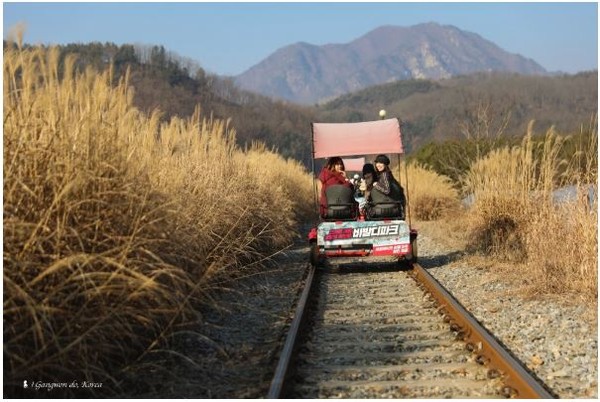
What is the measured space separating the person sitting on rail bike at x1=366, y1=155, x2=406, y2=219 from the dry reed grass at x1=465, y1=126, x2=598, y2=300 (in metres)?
2.02

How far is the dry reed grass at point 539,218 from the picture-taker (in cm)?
889

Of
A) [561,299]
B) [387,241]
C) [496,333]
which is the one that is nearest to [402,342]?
[496,333]

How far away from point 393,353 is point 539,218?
5.71 m

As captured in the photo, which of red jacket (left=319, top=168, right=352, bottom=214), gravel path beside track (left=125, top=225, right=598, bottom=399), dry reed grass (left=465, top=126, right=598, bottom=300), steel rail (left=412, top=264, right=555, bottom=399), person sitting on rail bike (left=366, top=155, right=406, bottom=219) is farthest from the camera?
red jacket (left=319, top=168, right=352, bottom=214)

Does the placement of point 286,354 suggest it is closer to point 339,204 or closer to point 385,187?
point 339,204

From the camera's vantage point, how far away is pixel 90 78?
6309mm

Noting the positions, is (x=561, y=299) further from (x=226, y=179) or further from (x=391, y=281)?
(x=226, y=179)

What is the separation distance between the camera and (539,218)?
11242 mm

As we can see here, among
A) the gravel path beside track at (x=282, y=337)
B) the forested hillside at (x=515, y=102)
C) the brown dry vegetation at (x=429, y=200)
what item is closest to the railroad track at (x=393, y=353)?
the gravel path beside track at (x=282, y=337)

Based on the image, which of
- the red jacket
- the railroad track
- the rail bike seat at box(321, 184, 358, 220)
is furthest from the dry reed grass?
the red jacket

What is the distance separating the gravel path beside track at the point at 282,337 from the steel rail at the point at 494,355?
24 cm

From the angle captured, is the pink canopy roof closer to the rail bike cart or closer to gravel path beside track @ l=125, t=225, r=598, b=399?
the rail bike cart

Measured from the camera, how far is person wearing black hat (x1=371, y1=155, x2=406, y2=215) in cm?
1238

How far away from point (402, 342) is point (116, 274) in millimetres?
2999
